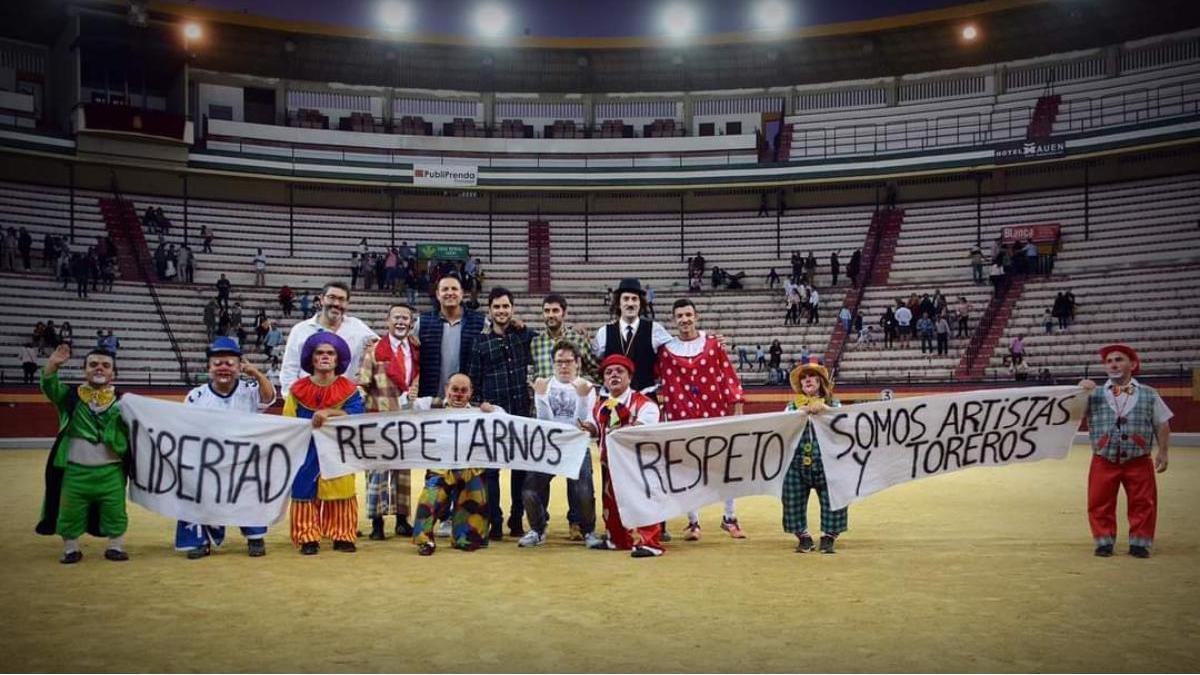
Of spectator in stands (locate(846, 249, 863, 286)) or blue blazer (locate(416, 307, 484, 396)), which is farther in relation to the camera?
spectator in stands (locate(846, 249, 863, 286))

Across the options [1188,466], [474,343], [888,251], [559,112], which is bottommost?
[1188,466]

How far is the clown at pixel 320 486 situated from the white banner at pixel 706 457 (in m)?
2.28

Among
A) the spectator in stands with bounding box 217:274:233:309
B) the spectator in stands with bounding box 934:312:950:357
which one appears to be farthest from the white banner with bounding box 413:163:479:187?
the spectator in stands with bounding box 934:312:950:357

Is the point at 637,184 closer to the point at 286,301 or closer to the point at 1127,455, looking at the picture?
the point at 286,301

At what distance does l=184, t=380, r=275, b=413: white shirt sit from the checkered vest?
6995 mm

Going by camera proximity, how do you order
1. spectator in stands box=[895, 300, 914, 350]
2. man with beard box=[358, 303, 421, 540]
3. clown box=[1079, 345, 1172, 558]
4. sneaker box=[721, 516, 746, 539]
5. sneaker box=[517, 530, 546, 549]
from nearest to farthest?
1. clown box=[1079, 345, 1172, 558]
2. sneaker box=[517, 530, 546, 549]
3. man with beard box=[358, 303, 421, 540]
4. sneaker box=[721, 516, 746, 539]
5. spectator in stands box=[895, 300, 914, 350]

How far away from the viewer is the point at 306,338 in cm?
870

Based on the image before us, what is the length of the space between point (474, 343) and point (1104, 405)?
5.40 meters

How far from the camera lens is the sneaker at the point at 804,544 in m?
8.31

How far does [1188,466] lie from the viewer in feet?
56.5

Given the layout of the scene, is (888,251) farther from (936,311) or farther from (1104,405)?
(1104,405)

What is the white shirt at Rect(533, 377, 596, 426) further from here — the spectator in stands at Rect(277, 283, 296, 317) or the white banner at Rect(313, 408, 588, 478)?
the spectator in stands at Rect(277, 283, 296, 317)

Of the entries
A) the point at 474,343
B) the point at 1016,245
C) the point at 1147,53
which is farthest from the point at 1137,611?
the point at 1147,53

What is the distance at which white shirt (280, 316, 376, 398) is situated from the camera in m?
8.93
